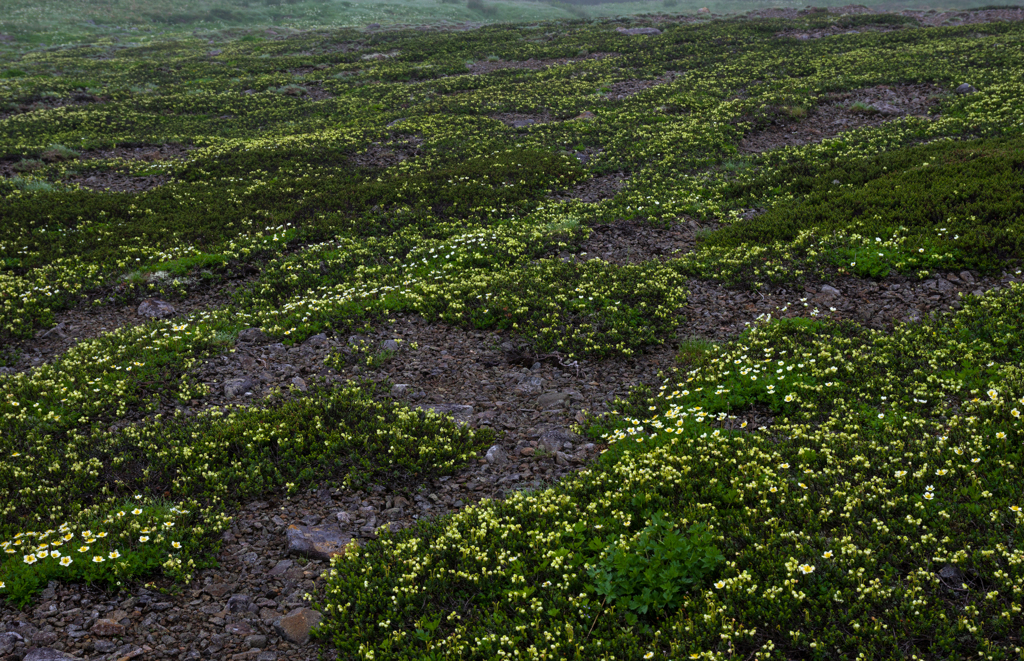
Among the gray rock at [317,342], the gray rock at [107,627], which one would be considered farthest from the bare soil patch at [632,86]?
the gray rock at [107,627]

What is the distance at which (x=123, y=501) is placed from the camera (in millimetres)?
8453

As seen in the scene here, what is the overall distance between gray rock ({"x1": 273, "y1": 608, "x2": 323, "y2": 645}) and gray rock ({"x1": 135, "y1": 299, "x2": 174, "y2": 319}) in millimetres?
10469

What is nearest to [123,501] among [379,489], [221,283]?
[379,489]

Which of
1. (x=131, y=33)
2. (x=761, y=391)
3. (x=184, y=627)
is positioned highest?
(x=131, y=33)

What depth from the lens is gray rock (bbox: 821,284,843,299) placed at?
13078mm

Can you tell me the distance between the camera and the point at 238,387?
37.8 feet

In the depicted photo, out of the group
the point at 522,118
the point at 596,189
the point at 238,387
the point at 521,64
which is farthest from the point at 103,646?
the point at 521,64

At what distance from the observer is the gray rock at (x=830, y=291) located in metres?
13.1

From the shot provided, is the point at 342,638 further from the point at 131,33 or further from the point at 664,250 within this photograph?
the point at 131,33

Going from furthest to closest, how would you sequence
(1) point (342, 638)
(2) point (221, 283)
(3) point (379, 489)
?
(2) point (221, 283)
(3) point (379, 489)
(1) point (342, 638)

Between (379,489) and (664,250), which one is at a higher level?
(664,250)

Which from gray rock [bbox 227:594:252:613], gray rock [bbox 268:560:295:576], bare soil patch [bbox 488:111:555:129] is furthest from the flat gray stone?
gray rock [bbox 227:594:252:613]

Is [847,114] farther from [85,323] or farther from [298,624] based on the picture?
[85,323]

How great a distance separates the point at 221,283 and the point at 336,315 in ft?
15.4
